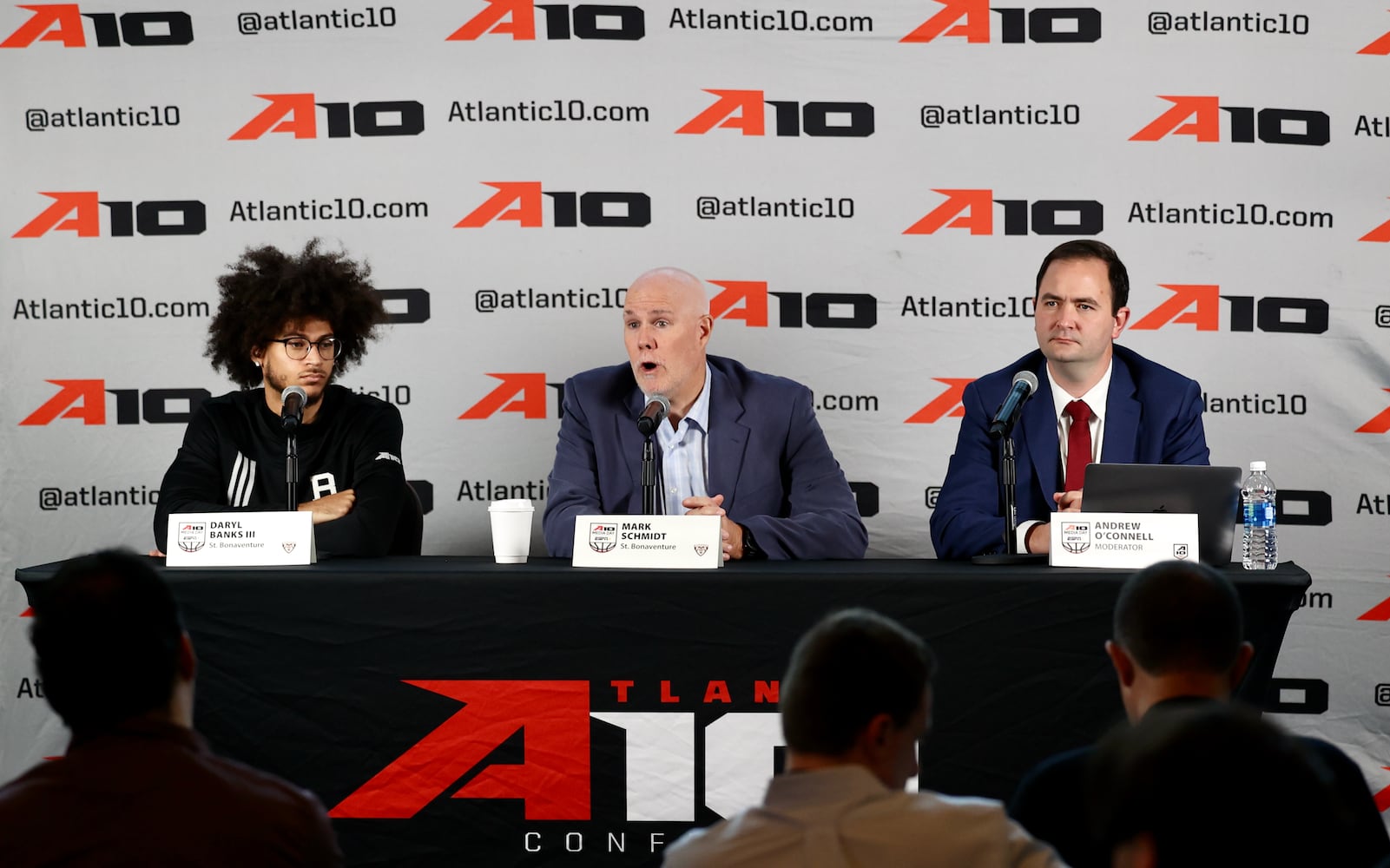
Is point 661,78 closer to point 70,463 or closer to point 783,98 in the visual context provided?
point 783,98

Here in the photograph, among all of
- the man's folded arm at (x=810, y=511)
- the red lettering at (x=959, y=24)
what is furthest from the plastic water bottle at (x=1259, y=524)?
the red lettering at (x=959, y=24)

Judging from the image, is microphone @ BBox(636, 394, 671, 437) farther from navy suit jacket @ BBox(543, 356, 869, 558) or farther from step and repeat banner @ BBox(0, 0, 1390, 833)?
step and repeat banner @ BBox(0, 0, 1390, 833)

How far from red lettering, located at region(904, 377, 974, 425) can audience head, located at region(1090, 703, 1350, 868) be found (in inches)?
131

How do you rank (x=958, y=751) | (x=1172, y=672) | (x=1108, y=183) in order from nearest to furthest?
(x=1172, y=672) → (x=958, y=751) → (x=1108, y=183)

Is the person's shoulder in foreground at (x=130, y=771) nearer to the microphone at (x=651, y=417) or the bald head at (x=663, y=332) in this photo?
the microphone at (x=651, y=417)

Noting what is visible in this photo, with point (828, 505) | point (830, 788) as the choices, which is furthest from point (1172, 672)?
point (828, 505)

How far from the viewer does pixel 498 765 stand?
2.52m

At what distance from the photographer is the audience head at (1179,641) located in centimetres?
155

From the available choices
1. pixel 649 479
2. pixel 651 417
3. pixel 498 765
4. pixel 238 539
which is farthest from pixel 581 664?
pixel 238 539

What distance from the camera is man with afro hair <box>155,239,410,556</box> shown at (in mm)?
3137

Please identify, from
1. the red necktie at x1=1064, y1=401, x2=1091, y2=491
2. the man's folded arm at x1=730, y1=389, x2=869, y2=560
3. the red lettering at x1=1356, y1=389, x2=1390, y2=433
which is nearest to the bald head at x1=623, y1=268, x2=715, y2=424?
the man's folded arm at x1=730, y1=389, x2=869, y2=560

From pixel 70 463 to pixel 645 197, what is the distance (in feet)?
7.03

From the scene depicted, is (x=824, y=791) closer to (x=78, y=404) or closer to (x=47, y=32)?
(x=78, y=404)

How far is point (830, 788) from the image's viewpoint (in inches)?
49.8
